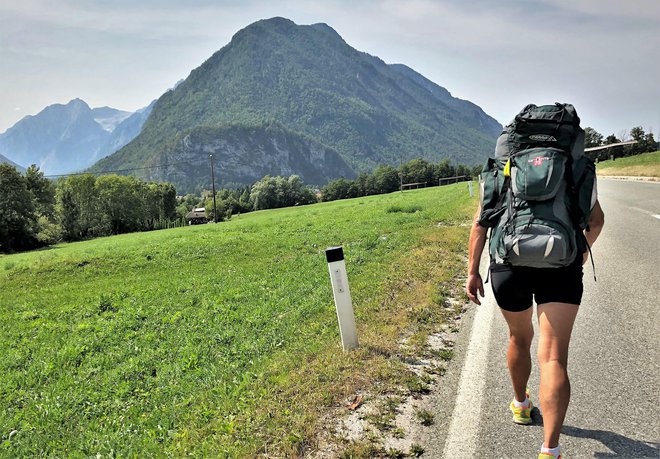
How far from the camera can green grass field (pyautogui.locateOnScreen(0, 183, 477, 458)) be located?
400cm

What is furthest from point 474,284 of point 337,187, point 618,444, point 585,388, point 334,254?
point 337,187

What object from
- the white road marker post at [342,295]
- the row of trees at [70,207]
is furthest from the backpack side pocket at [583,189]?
the row of trees at [70,207]

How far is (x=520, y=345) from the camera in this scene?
329 cm

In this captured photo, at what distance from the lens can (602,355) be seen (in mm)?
4527

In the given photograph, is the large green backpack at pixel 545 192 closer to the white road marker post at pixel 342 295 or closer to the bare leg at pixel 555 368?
the bare leg at pixel 555 368

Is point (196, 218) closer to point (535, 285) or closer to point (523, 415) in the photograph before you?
point (523, 415)

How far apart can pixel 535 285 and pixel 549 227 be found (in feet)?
1.30

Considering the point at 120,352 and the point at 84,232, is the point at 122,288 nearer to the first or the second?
the point at 120,352

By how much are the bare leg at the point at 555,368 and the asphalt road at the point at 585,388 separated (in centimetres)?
50

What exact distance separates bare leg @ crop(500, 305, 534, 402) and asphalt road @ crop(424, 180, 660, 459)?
0.34 m

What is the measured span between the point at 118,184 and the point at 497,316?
82.1 metres

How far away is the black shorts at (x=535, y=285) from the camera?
2719 mm

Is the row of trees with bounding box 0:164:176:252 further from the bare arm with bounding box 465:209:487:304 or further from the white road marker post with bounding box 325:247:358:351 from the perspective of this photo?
the bare arm with bounding box 465:209:487:304

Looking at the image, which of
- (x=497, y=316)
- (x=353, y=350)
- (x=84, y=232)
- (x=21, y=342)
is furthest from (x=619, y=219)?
(x=84, y=232)
